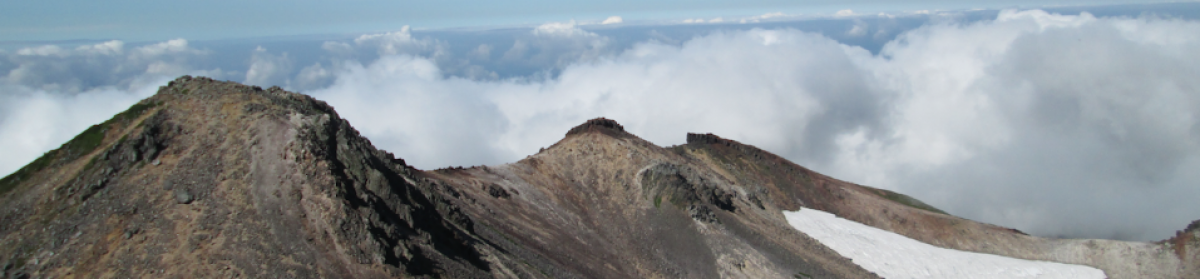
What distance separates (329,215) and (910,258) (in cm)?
6116

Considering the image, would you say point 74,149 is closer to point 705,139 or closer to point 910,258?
point 910,258

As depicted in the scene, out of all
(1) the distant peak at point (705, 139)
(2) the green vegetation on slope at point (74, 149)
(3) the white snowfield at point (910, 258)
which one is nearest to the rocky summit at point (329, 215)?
(2) the green vegetation on slope at point (74, 149)

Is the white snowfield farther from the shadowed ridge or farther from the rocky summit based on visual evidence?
the shadowed ridge

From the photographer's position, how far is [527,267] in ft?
128

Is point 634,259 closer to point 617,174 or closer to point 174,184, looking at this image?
point 617,174

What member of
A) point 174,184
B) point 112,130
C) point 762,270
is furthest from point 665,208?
point 112,130

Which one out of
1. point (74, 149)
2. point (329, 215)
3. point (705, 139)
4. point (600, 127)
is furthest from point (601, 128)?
point (74, 149)

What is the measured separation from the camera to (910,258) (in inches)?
2350

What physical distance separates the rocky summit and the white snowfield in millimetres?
4010

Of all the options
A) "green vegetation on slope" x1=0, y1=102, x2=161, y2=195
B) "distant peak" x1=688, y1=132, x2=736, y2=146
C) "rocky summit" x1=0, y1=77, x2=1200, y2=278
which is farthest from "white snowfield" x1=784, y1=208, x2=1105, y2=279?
"green vegetation on slope" x1=0, y1=102, x2=161, y2=195

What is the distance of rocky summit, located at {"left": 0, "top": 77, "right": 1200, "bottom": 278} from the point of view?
2562 centimetres

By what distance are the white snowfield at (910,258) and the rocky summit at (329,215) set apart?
13.2 feet

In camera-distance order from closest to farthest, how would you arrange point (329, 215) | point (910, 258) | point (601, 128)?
point (329, 215) → point (910, 258) → point (601, 128)

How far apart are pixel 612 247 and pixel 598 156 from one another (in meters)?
19.6
